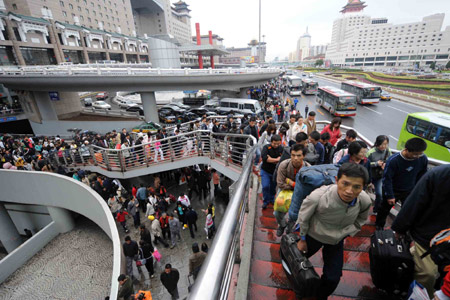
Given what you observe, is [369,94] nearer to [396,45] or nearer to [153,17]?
[153,17]

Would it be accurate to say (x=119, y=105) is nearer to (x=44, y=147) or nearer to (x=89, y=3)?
(x=44, y=147)

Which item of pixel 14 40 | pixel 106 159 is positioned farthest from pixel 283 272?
pixel 14 40

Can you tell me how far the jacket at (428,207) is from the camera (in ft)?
6.22

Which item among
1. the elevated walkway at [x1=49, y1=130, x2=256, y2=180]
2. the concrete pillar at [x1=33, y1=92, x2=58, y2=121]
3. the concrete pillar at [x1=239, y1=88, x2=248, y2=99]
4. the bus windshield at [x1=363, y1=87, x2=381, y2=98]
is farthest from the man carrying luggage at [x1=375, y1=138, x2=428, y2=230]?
the concrete pillar at [x1=33, y1=92, x2=58, y2=121]

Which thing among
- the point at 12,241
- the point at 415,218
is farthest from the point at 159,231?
the point at 12,241

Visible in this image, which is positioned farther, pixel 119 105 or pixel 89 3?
pixel 89 3

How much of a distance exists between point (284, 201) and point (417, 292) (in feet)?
4.89

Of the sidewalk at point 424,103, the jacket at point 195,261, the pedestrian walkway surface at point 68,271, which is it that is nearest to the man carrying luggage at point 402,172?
the jacket at point 195,261

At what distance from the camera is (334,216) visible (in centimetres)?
193

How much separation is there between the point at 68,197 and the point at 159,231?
19.0 ft

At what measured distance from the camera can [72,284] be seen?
334 inches

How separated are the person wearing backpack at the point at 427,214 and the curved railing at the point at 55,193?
860 cm

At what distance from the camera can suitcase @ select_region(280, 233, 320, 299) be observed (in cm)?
187

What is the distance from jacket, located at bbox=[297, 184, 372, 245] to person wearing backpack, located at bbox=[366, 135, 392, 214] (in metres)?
2.22
